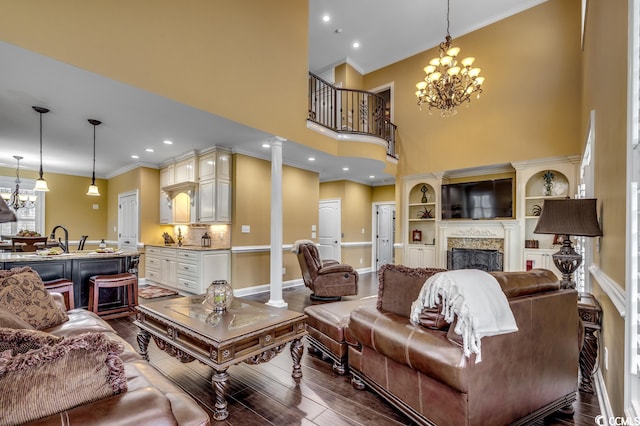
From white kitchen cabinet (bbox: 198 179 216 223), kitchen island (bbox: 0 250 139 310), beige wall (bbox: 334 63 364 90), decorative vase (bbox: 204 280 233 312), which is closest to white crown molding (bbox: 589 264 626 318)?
decorative vase (bbox: 204 280 233 312)

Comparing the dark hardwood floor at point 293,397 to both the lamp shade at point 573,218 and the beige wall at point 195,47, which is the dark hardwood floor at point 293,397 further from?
the beige wall at point 195,47

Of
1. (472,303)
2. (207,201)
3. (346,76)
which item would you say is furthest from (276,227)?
(346,76)

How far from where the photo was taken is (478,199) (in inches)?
249

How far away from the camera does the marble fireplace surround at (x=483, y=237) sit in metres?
5.80

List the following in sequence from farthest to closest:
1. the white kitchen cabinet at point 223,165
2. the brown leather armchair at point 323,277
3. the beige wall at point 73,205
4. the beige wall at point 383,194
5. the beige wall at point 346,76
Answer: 1. the beige wall at point 383,194
2. the beige wall at point 346,76
3. the beige wall at point 73,205
4. the white kitchen cabinet at point 223,165
5. the brown leather armchair at point 323,277

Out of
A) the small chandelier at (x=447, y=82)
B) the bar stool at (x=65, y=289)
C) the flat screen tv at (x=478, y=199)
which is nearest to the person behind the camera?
the bar stool at (x=65, y=289)

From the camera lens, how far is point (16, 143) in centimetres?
526

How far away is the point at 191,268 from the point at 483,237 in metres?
5.75

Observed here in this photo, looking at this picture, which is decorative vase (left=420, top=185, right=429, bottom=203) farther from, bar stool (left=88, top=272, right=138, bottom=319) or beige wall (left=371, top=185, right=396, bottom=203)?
bar stool (left=88, top=272, right=138, bottom=319)

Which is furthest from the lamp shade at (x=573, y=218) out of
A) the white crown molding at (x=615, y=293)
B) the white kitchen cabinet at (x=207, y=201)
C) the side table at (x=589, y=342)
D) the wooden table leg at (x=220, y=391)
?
the white kitchen cabinet at (x=207, y=201)

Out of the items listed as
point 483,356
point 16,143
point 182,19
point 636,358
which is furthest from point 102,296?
point 636,358

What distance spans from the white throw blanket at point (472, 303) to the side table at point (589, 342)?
1.22m

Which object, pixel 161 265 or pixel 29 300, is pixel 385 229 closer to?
pixel 161 265

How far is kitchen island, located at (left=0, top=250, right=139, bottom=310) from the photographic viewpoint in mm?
3852
